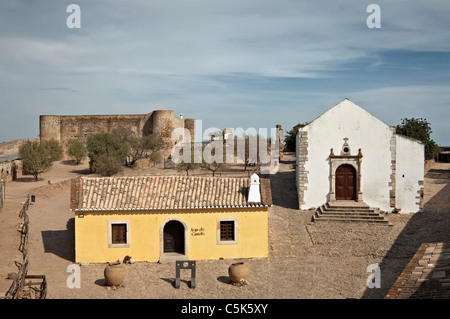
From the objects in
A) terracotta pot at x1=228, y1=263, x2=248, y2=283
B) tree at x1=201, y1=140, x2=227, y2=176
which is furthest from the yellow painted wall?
tree at x1=201, y1=140, x2=227, y2=176

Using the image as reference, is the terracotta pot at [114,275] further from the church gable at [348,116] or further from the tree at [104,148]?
the tree at [104,148]

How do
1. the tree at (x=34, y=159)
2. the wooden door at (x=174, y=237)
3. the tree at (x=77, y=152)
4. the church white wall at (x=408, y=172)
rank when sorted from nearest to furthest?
the wooden door at (x=174, y=237)
the church white wall at (x=408, y=172)
the tree at (x=34, y=159)
the tree at (x=77, y=152)

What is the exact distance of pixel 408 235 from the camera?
63.5 ft

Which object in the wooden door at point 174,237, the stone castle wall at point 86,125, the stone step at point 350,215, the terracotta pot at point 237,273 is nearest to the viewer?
the terracotta pot at point 237,273

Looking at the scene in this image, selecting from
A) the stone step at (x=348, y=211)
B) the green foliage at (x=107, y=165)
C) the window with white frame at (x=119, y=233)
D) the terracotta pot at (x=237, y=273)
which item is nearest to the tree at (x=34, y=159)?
the green foliage at (x=107, y=165)

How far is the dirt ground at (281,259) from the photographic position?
44.5 ft

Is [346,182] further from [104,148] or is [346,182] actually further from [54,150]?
[54,150]

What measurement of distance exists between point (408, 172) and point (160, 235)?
44.7 feet

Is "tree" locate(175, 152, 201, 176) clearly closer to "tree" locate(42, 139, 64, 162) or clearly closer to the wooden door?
"tree" locate(42, 139, 64, 162)

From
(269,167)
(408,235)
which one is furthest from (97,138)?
(408,235)

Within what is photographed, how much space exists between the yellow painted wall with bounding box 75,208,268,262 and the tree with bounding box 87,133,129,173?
841 inches

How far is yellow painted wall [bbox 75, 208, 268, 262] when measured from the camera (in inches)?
658

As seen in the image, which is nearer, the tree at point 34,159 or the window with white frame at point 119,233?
the window with white frame at point 119,233
